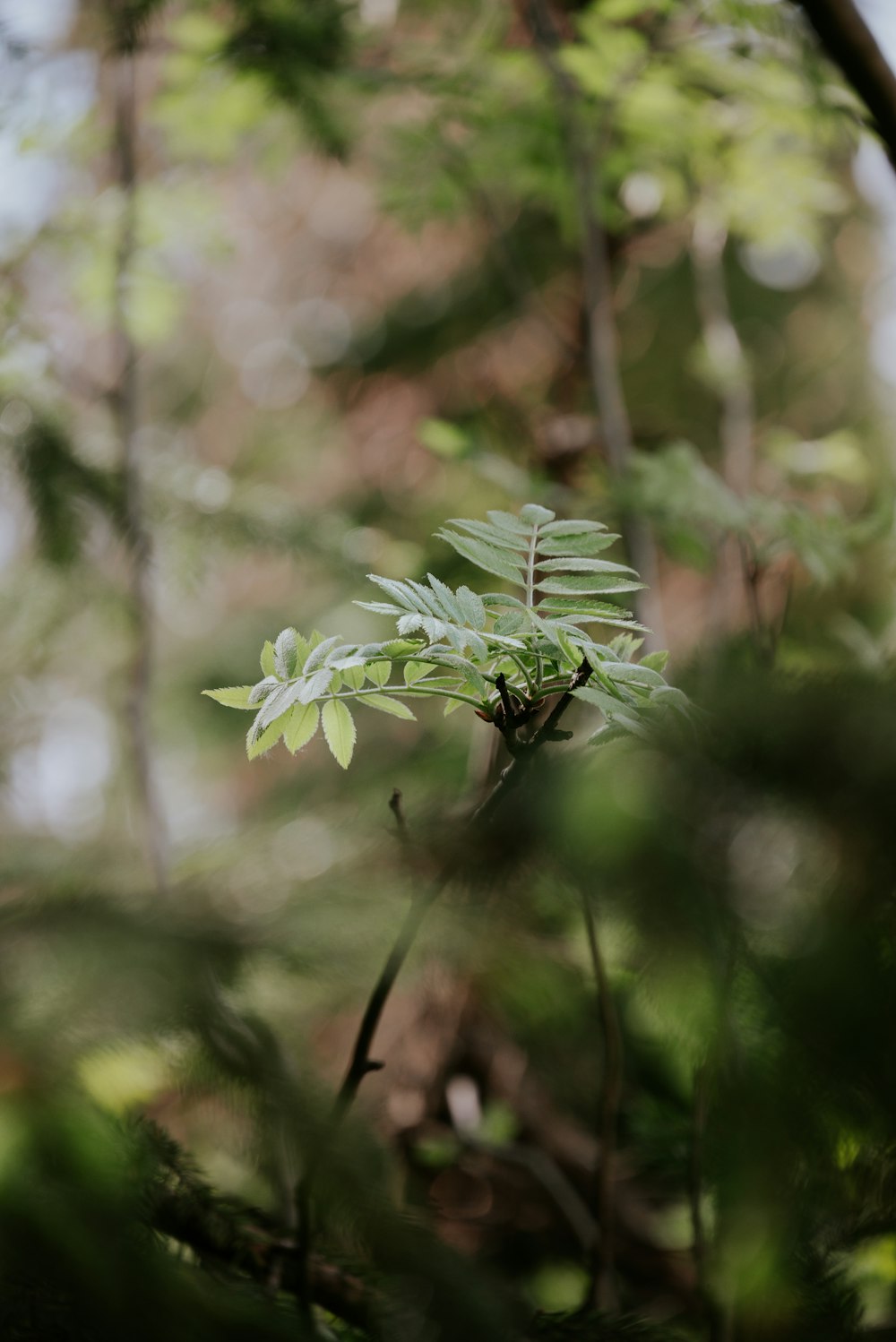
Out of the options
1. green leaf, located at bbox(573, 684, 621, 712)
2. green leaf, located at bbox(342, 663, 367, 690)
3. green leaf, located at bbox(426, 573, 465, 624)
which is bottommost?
green leaf, located at bbox(342, 663, 367, 690)

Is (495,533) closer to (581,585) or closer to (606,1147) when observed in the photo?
(581,585)

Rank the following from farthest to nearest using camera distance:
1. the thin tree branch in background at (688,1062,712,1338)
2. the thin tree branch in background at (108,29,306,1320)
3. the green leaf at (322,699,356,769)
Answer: the thin tree branch in background at (108,29,306,1320) → the thin tree branch in background at (688,1062,712,1338) → the green leaf at (322,699,356,769)

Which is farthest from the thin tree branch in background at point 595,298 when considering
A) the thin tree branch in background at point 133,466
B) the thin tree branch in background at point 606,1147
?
the thin tree branch in background at point 133,466

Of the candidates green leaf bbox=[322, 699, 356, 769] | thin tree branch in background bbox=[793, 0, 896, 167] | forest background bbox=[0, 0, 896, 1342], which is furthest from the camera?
thin tree branch in background bbox=[793, 0, 896, 167]

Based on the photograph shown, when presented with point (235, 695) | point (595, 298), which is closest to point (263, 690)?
point (235, 695)

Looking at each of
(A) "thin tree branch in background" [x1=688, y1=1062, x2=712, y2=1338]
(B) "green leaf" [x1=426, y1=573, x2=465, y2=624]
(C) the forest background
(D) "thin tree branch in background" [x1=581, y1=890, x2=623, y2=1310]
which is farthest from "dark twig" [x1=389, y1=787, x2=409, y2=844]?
(A) "thin tree branch in background" [x1=688, y1=1062, x2=712, y2=1338]

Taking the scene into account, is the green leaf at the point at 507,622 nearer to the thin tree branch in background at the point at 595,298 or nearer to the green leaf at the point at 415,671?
the green leaf at the point at 415,671

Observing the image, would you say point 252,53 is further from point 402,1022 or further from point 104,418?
point 402,1022

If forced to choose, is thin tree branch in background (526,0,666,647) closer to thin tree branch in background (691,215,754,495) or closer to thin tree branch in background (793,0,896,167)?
thin tree branch in background (691,215,754,495)
